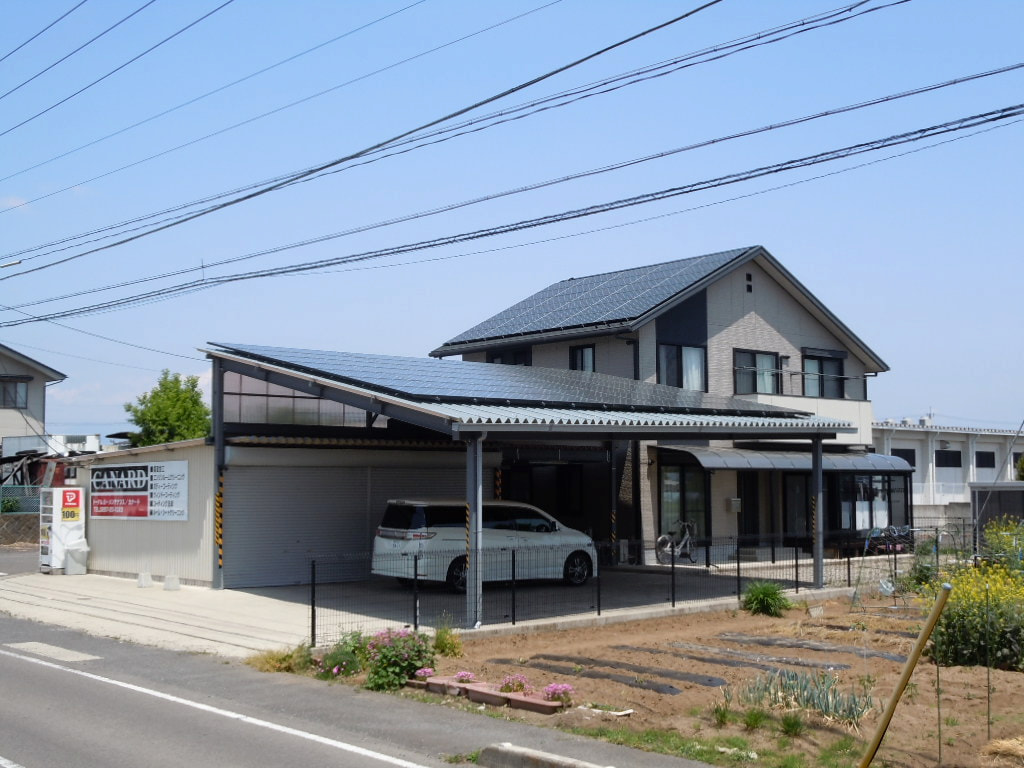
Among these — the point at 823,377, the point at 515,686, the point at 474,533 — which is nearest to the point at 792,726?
the point at 515,686

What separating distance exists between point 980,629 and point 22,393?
48017 mm

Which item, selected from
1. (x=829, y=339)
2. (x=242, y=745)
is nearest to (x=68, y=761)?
(x=242, y=745)

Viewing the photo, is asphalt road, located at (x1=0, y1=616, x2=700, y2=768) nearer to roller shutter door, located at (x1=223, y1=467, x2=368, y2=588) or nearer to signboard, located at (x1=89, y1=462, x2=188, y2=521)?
roller shutter door, located at (x1=223, y1=467, x2=368, y2=588)

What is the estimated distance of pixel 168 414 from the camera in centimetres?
4969

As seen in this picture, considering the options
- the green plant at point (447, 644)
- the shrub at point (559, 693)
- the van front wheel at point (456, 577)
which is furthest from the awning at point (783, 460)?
the shrub at point (559, 693)

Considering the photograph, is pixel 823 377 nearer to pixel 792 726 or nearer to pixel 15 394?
pixel 792 726

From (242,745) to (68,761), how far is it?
1.43 meters

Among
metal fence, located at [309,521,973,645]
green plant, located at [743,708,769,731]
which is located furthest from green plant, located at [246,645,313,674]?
green plant, located at [743,708,769,731]

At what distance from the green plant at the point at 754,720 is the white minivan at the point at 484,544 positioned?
35.7ft

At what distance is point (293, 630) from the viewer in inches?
675

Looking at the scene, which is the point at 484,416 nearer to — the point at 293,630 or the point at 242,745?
the point at 293,630

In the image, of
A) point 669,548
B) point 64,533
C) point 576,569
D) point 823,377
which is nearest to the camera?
point 576,569

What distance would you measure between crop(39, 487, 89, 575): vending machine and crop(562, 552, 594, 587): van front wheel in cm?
1248

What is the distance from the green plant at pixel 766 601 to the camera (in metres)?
19.2
